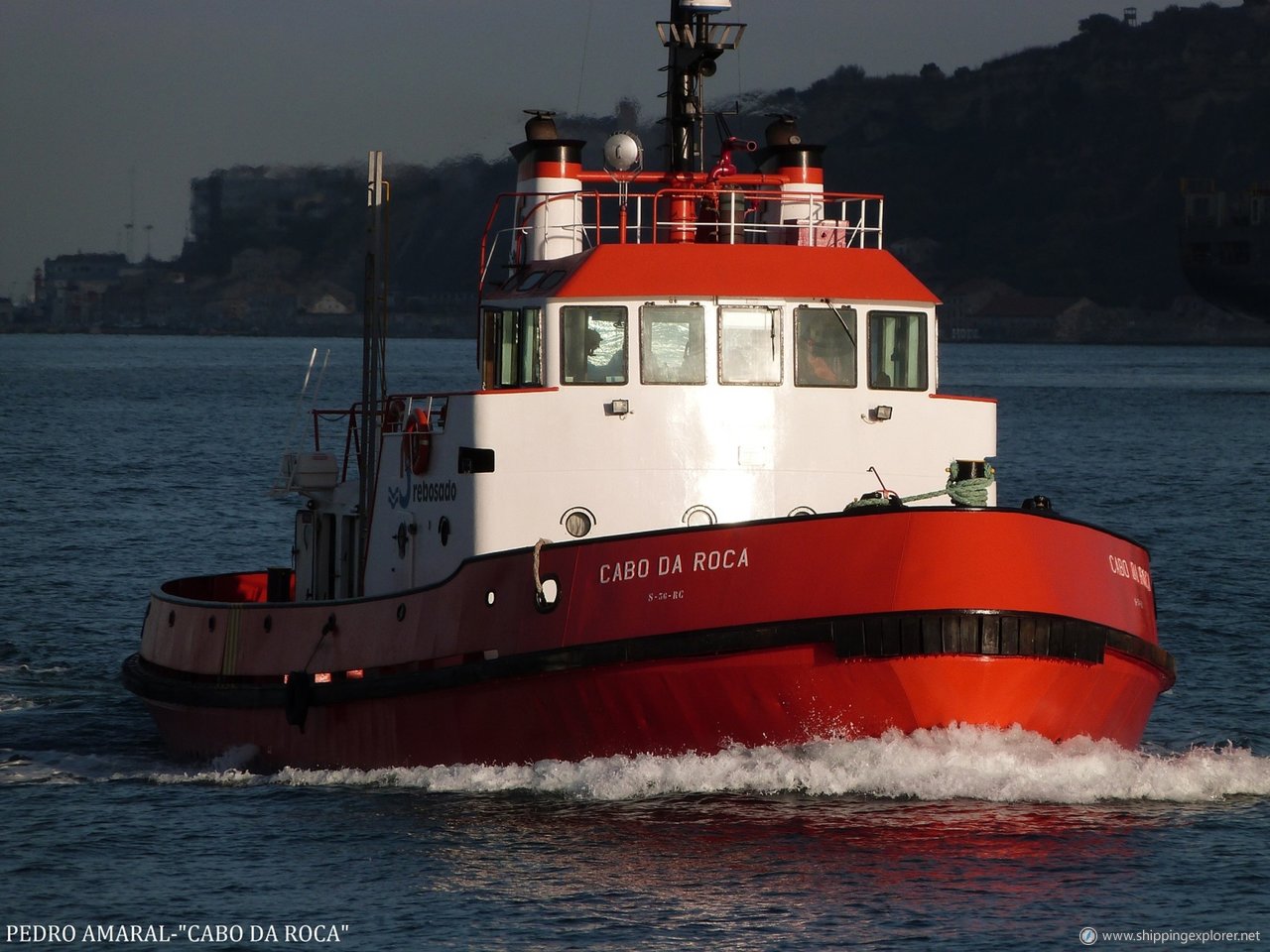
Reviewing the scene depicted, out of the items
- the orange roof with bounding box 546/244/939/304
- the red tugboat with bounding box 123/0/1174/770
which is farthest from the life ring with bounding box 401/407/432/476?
the orange roof with bounding box 546/244/939/304

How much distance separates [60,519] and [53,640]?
15189 millimetres

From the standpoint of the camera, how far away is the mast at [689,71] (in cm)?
1789

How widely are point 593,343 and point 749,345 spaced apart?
4.24 ft

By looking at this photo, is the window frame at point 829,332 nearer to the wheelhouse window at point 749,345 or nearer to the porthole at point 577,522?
the wheelhouse window at point 749,345

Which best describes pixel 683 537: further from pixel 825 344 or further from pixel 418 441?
pixel 418 441

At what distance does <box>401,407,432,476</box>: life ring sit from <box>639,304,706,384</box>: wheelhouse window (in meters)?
1.97

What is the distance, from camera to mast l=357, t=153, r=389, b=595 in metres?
18.5

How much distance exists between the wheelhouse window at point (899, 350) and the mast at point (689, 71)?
2.52 metres

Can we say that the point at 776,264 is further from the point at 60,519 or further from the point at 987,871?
the point at 60,519

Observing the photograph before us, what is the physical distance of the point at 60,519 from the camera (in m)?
42.0

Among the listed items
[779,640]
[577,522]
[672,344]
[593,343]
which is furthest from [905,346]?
[779,640]

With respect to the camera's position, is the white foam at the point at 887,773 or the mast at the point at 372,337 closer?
the white foam at the point at 887,773

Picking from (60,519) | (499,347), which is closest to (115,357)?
(60,519)

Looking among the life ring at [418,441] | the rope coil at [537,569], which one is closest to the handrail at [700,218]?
the life ring at [418,441]
